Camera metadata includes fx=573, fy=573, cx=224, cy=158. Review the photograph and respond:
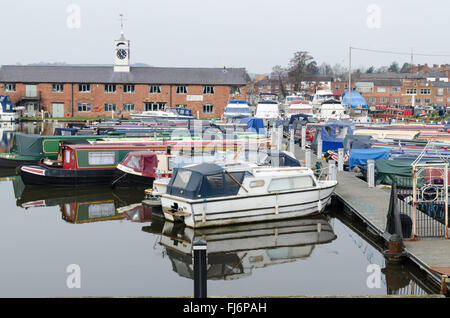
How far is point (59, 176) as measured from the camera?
26.5 m

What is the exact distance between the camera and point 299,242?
58.3 ft

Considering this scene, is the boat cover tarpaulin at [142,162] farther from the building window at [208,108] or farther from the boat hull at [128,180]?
the building window at [208,108]

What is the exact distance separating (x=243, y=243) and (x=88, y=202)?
914 cm

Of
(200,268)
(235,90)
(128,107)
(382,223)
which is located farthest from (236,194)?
(235,90)

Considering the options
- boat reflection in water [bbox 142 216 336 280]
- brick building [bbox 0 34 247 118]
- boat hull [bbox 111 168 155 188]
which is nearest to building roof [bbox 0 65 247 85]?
brick building [bbox 0 34 247 118]

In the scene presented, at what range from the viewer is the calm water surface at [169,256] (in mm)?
13758

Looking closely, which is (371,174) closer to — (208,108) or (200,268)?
(200,268)

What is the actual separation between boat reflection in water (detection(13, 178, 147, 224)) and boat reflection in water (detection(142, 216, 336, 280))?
2363 mm

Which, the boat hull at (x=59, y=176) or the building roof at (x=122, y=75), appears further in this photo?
the building roof at (x=122, y=75)

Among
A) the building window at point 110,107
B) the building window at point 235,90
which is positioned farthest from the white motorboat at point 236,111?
the building window at point 110,107

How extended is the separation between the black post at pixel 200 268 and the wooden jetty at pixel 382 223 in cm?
518

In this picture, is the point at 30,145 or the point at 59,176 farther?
the point at 30,145

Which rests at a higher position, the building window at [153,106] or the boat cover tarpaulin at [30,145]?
the building window at [153,106]

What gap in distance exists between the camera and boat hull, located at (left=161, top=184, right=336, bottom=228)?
59.6 ft
